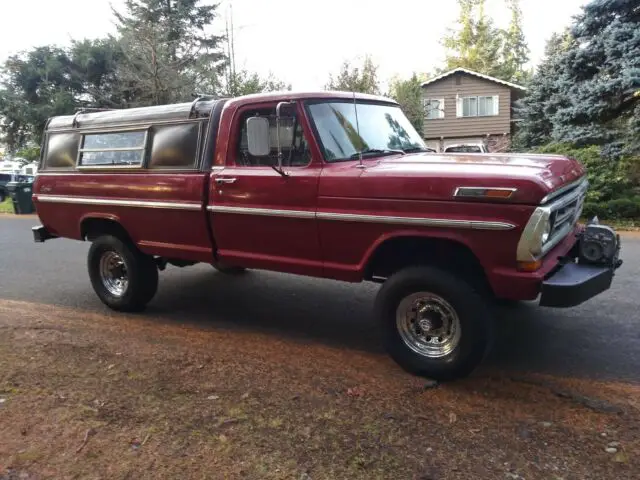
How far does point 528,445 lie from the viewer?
301 centimetres

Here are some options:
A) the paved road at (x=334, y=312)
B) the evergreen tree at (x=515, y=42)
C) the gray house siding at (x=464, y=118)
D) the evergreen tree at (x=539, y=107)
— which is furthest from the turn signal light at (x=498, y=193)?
the evergreen tree at (x=515, y=42)

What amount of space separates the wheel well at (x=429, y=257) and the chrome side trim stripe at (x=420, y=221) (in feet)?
0.52

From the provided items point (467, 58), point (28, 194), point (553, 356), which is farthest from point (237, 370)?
point (467, 58)

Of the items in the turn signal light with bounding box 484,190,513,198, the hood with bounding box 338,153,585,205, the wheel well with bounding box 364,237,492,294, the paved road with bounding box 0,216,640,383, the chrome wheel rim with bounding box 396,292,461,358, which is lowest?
the paved road with bounding box 0,216,640,383

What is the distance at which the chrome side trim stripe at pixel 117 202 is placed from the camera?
4938 millimetres

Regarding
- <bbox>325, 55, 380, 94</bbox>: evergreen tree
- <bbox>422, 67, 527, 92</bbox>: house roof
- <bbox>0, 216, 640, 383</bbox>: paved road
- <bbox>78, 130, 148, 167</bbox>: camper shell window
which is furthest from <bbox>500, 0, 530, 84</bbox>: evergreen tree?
<bbox>78, 130, 148, 167</bbox>: camper shell window

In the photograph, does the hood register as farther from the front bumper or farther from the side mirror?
the side mirror

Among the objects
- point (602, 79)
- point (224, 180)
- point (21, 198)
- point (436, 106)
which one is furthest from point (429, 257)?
point (436, 106)

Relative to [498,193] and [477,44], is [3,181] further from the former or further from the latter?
[477,44]

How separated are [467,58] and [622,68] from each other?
3343 centimetres

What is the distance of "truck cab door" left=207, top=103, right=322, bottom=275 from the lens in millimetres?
4254

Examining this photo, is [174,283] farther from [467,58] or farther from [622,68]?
[467,58]

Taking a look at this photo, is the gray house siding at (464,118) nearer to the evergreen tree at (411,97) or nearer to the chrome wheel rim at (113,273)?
the evergreen tree at (411,97)

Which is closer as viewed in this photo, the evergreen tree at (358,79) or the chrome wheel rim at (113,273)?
the chrome wheel rim at (113,273)
